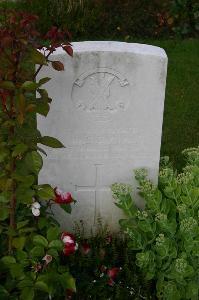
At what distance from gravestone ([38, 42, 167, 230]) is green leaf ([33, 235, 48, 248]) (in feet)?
1.94

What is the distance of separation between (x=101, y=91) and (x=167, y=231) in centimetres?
85

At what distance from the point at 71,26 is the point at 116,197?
4516 millimetres

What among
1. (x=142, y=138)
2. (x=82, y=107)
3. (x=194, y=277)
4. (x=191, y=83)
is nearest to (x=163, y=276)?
(x=194, y=277)

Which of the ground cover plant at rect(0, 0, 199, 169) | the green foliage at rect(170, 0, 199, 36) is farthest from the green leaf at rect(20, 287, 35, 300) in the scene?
the green foliage at rect(170, 0, 199, 36)

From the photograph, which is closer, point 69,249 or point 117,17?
point 69,249

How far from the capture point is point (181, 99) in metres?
6.23

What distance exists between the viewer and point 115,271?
137 inches

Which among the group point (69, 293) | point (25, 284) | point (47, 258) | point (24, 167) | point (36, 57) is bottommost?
point (69, 293)

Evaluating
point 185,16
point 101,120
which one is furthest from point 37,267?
point 185,16

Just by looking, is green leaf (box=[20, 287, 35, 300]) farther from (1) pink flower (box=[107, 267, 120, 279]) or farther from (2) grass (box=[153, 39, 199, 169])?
(2) grass (box=[153, 39, 199, 169])

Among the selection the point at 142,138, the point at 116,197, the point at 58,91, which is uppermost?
the point at 58,91

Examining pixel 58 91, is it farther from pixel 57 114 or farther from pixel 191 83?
pixel 191 83

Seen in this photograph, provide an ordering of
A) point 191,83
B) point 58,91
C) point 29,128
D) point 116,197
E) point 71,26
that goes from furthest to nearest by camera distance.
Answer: point 71,26
point 191,83
point 116,197
point 58,91
point 29,128

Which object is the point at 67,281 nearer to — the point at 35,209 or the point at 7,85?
the point at 35,209
